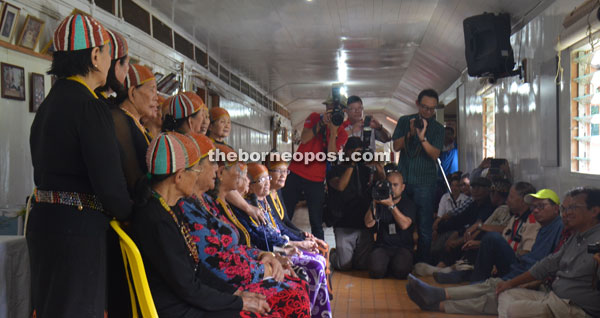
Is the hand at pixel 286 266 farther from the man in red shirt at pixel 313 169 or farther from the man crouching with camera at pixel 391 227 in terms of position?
the man crouching with camera at pixel 391 227

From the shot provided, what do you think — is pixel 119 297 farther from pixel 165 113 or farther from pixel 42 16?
pixel 42 16

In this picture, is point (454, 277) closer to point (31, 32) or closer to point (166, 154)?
point (166, 154)

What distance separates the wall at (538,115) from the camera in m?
3.46

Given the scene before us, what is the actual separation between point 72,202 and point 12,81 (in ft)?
7.07

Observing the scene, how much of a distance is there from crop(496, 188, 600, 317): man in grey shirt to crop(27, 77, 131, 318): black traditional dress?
6.73 feet

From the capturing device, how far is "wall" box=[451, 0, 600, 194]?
346 cm

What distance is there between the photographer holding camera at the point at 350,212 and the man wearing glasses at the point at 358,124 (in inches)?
10.4

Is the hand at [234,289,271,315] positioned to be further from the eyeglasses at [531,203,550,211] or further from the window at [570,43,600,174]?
the window at [570,43,600,174]

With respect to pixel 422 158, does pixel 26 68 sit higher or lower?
higher

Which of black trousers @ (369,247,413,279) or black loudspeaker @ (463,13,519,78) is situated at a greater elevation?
black loudspeaker @ (463,13,519,78)

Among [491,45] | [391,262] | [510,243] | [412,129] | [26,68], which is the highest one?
[491,45]

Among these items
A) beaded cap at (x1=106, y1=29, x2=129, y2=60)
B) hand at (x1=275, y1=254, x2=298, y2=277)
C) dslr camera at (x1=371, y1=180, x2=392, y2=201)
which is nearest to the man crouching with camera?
dslr camera at (x1=371, y1=180, x2=392, y2=201)

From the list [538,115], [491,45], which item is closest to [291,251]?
[538,115]

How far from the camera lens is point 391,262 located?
4512 mm
